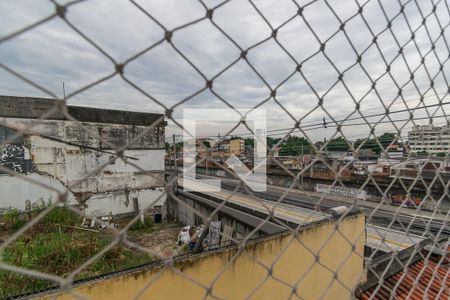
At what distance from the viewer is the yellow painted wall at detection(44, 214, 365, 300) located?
92 centimetres

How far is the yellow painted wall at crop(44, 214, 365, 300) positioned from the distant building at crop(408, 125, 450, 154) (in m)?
0.39

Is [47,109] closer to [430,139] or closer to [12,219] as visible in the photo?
[12,219]

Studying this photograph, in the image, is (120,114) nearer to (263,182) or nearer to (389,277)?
(263,182)

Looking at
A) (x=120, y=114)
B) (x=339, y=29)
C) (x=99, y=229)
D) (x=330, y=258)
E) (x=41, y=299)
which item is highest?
(x=120, y=114)

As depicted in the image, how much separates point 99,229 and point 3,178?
2064 millimetres

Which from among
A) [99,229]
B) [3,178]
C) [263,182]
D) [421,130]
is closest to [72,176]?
[3,178]

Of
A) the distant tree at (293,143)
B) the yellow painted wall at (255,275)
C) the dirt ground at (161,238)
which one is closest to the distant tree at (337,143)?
the distant tree at (293,143)

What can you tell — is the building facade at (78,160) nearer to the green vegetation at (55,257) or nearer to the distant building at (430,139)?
the green vegetation at (55,257)

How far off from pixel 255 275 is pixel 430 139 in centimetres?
79

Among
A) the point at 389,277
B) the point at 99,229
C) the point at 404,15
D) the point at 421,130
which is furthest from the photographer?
the point at 99,229

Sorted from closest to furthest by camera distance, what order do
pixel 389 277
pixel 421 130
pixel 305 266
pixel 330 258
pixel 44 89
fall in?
pixel 44 89, pixel 421 130, pixel 305 266, pixel 330 258, pixel 389 277

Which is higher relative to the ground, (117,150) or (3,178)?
(117,150)

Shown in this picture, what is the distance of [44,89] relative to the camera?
0.31 metres

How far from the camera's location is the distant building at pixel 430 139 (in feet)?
3.12
